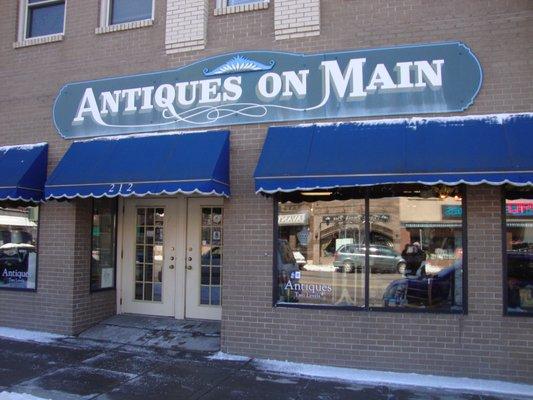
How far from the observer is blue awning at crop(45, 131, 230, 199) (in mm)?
6707

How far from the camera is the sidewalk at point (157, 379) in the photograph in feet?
18.2

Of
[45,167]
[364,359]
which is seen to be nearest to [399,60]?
[364,359]

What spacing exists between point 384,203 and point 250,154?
202 centimetres

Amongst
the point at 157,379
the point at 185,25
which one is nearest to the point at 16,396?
the point at 157,379

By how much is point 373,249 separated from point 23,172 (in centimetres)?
563

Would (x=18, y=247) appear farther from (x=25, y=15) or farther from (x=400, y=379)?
(x=400, y=379)

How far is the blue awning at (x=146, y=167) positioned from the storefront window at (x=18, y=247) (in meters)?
1.58

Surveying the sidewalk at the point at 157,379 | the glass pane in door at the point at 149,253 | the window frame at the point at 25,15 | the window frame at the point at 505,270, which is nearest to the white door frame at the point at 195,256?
the glass pane in door at the point at 149,253

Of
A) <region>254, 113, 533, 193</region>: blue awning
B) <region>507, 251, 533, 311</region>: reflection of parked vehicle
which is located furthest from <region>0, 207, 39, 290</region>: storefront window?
<region>507, 251, 533, 311</region>: reflection of parked vehicle

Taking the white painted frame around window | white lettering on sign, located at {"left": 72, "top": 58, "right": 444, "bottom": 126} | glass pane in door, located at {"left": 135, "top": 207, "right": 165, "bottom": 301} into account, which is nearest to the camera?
white lettering on sign, located at {"left": 72, "top": 58, "right": 444, "bottom": 126}

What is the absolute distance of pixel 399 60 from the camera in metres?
6.69

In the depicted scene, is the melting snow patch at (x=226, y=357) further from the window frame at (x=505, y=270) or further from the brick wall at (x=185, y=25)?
the brick wall at (x=185, y=25)

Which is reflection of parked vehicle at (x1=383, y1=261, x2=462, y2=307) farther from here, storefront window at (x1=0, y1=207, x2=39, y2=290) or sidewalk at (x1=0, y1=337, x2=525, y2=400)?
storefront window at (x1=0, y1=207, x2=39, y2=290)

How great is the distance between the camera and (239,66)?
736 cm
